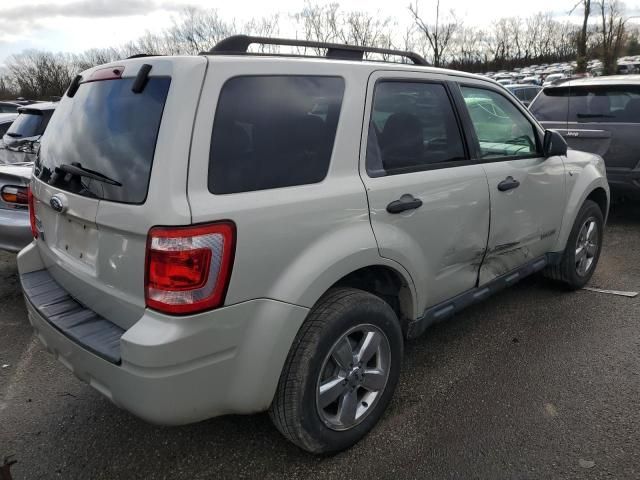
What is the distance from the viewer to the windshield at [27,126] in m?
6.38

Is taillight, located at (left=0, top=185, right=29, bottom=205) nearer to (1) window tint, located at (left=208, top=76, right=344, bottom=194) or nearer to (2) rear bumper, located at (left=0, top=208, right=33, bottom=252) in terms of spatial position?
(2) rear bumper, located at (left=0, top=208, right=33, bottom=252)

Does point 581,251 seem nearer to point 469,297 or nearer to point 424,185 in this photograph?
point 469,297

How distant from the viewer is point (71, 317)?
7.25ft

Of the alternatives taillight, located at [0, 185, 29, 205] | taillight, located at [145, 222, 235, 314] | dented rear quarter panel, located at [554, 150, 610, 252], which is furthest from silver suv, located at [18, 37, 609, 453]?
taillight, located at [0, 185, 29, 205]

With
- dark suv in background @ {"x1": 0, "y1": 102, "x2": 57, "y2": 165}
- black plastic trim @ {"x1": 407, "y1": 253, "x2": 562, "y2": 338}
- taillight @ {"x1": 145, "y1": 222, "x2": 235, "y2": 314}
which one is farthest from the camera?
dark suv in background @ {"x1": 0, "y1": 102, "x2": 57, "y2": 165}

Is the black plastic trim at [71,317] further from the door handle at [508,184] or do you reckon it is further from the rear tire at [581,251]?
the rear tire at [581,251]

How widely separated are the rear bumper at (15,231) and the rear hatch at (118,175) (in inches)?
62.7

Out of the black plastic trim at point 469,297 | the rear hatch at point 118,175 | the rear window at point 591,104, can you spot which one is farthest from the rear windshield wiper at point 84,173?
the rear window at point 591,104

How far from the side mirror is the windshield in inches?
233

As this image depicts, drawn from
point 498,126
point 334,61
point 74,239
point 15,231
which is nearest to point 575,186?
point 498,126

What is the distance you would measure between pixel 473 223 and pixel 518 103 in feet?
3.83

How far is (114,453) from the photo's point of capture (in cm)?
241

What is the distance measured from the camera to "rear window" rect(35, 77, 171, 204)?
1.89 meters

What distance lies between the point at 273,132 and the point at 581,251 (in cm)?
321
